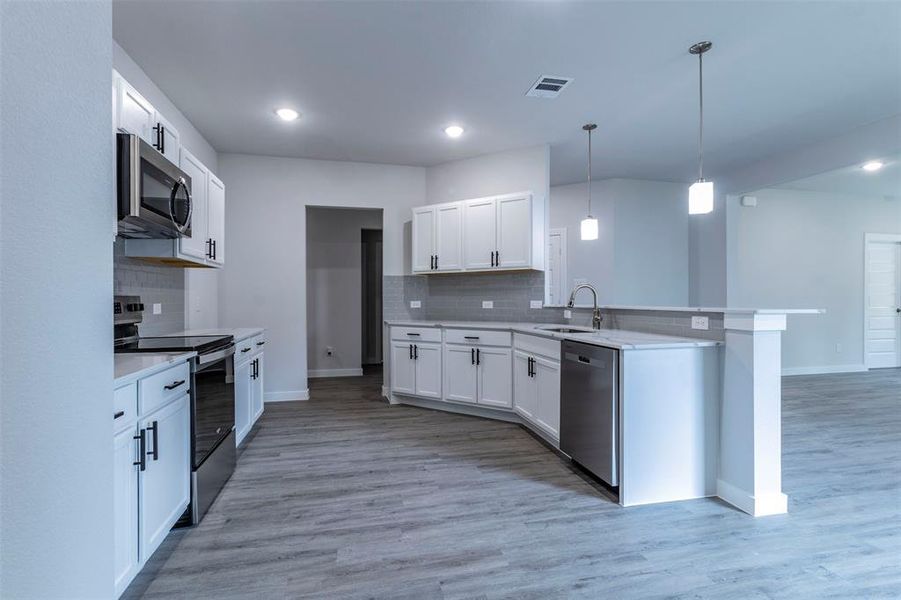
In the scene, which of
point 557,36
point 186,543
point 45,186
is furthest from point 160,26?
point 186,543

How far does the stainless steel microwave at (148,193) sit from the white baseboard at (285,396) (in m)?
2.58

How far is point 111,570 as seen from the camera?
811mm

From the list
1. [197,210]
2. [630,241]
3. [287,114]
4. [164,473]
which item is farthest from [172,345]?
[630,241]

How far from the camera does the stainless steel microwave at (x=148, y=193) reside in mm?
1982

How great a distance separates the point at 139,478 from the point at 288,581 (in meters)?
0.74

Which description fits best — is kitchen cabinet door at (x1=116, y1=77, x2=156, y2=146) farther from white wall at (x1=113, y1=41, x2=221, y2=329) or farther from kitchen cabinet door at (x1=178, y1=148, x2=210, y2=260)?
white wall at (x1=113, y1=41, x2=221, y2=329)

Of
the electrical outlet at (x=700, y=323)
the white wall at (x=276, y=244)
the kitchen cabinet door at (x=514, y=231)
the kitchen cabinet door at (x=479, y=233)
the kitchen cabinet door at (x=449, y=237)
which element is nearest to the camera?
the electrical outlet at (x=700, y=323)

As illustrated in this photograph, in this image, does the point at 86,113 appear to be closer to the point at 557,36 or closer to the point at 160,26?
A: the point at 160,26

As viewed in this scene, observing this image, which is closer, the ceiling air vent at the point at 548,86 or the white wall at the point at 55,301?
the white wall at the point at 55,301

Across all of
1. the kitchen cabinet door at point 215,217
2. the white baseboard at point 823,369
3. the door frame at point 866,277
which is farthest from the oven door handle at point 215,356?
the door frame at point 866,277

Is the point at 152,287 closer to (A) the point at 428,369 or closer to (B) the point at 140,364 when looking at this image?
(B) the point at 140,364

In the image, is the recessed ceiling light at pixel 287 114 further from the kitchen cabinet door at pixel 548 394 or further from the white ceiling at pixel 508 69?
the kitchen cabinet door at pixel 548 394

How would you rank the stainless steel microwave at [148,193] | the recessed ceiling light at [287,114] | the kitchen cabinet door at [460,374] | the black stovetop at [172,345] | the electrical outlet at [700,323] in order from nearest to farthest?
the stainless steel microwave at [148,193] < the black stovetop at [172,345] < the electrical outlet at [700,323] < the recessed ceiling light at [287,114] < the kitchen cabinet door at [460,374]

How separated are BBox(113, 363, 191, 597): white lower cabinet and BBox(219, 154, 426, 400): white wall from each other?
107 inches
